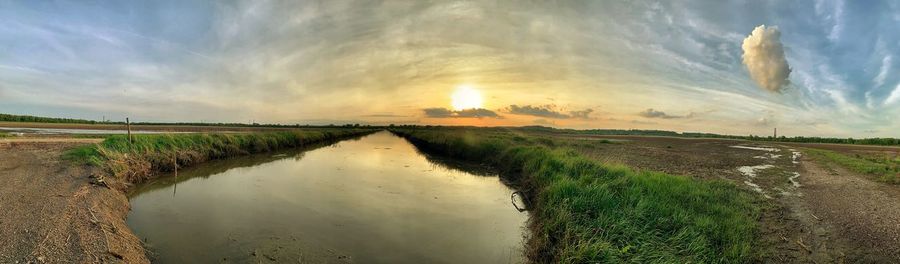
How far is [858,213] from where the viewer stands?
10.2 meters

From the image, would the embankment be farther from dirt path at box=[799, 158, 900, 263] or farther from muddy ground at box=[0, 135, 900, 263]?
dirt path at box=[799, 158, 900, 263]

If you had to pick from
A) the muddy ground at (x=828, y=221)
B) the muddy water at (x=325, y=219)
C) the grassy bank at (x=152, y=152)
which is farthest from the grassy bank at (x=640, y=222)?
the grassy bank at (x=152, y=152)

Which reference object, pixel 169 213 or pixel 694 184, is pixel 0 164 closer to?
pixel 169 213

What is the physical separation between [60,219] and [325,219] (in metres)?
5.32

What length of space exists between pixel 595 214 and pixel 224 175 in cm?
1718

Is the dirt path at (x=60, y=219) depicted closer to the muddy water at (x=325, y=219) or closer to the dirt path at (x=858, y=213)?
the muddy water at (x=325, y=219)

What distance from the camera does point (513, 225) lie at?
10875mm

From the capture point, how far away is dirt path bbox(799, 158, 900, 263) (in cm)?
760

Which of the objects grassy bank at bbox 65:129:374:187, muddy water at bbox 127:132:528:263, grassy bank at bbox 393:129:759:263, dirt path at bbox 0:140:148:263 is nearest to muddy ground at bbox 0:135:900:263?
dirt path at bbox 0:140:148:263

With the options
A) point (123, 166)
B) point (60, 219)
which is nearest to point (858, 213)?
point (60, 219)

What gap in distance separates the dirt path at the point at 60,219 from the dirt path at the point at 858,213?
1363cm

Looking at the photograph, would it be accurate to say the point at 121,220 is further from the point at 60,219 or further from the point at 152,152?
the point at 152,152

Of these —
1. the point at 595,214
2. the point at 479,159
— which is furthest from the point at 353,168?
the point at 595,214

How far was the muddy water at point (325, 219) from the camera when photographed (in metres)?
8.16
